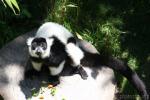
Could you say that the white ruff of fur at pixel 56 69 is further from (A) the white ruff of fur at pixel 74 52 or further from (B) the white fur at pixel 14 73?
(B) the white fur at pixel 14 73

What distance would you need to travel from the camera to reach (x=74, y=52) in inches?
219

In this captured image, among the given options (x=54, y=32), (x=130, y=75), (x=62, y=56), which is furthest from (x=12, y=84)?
(x=130, y=75)

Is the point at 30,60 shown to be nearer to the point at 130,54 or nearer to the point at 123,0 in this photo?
the point at 130,54

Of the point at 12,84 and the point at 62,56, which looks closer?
the point at 62,56

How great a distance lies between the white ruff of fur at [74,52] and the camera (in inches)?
218

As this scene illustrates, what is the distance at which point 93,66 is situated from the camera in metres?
5.84

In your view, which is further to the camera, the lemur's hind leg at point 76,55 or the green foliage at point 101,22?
the green foliage at point 101,22

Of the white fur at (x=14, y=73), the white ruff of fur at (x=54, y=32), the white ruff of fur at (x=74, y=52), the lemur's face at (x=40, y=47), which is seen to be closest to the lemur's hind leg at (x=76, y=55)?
the white ruff of fur at (x=74, y=52)

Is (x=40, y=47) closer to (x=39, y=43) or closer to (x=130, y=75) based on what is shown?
(x=39, y=43)

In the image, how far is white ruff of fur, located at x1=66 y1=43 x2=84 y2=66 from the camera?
218 inches

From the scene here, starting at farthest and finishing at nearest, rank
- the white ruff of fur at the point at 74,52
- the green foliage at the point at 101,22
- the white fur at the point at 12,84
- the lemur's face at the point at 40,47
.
Result: the green foliage at the point at 101,22 → the white ruff of fur at the point at 74,52 → the white fur at the point at 12,84 → the lemur's face at the point at 40,47

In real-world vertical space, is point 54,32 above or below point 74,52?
above

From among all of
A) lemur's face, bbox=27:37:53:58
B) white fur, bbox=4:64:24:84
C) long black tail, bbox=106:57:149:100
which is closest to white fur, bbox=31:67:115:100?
long black tail, bbox=106:57:149:100

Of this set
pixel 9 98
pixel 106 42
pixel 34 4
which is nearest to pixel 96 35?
pixel 106 42
